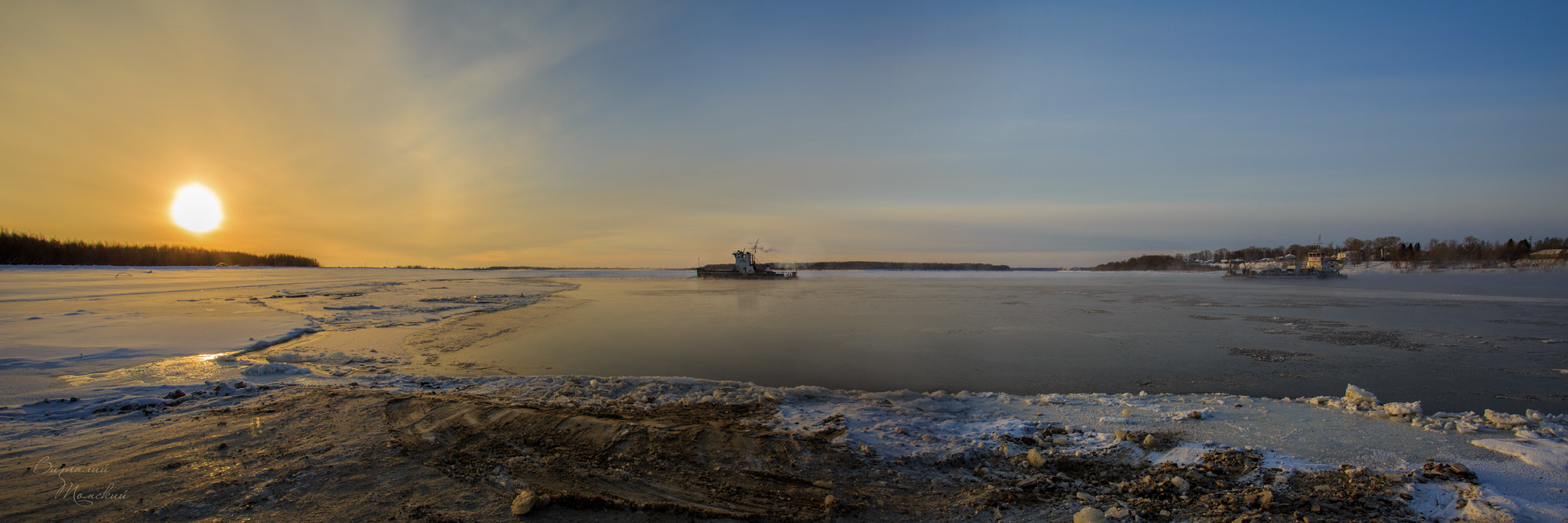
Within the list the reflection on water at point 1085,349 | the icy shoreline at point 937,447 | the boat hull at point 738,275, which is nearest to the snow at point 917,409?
the icy shoreline at point 937,447

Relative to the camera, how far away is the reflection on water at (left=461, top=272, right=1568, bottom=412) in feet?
21.0

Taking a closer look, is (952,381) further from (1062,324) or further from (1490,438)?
(1062,324)

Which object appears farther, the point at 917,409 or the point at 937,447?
the point at 917,409

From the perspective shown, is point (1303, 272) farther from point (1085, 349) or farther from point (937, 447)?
point (937, 447)

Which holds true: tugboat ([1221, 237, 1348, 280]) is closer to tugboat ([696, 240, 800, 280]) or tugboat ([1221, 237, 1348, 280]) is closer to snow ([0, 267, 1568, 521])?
tugboat ([696, 240, 800, 280])

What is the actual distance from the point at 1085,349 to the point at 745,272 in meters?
45.2

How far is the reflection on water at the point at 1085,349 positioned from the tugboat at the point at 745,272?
3591 cm

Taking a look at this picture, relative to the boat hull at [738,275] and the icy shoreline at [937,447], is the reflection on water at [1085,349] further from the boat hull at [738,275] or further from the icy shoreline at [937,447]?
the boat hull at [738,275]

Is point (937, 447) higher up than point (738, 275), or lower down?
lower down

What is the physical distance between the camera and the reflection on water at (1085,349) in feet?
21.0

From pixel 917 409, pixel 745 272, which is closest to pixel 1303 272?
pixel 745 272

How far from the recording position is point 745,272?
53.2 meters

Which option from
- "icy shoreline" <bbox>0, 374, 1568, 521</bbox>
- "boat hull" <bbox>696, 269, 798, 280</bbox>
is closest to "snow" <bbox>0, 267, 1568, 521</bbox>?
"icy shoreline" <bbox>0, 374, 1568, 521</bbox>

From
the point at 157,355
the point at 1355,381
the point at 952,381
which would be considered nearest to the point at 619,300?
the point at 157,355
